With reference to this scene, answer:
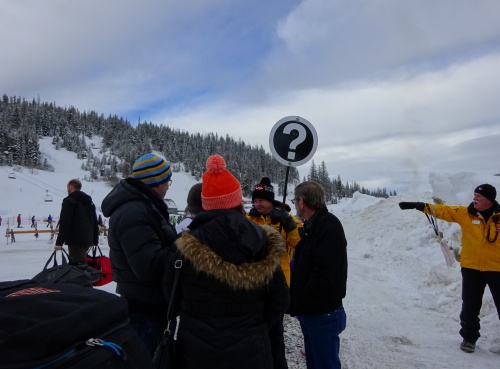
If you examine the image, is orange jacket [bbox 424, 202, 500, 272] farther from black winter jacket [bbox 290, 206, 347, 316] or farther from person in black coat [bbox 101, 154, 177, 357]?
person in black coat [bbox 101, 154, 177, 357]

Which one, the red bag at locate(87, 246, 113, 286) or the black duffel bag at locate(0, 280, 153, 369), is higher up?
the black duffel bag at locate(0, 280, 153, 369)

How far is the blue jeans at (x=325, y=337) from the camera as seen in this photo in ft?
10.7

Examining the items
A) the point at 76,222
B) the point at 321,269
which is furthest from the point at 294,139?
the point at 76,222

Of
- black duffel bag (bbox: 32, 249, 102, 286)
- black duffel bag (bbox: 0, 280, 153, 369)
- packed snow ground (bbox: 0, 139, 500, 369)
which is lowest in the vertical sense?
packed snow ground (bbox: 0, 139, 500, 369)

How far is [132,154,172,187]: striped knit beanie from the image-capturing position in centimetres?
292

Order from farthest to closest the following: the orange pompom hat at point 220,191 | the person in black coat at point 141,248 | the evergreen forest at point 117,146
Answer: the evergreen forest at point 117,146, the person in black coat at point 141,248, the orange pompom hat at point 220,191

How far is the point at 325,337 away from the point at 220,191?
74.1 inches

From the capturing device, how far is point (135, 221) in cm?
251

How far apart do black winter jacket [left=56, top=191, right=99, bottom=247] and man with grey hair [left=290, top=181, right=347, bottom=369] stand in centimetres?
433

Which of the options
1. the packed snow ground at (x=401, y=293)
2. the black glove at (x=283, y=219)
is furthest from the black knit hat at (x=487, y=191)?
the black glove at (x=283, y=219)

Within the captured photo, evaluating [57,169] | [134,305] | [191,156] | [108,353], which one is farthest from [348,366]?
[191,156]

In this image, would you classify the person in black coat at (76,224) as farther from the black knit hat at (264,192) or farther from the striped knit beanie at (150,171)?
the striped knit beanie at (150,171)

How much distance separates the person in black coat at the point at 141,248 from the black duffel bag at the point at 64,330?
94 cm

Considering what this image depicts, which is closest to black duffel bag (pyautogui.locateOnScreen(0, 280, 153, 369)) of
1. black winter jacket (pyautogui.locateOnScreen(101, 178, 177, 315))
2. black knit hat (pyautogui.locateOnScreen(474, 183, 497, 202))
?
black winter jacket (pyautogui.locateOnScreen(101, 178, 177, 315))
